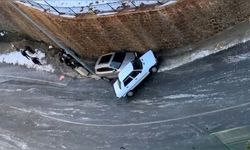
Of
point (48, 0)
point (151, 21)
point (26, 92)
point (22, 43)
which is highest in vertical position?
point (151, 21)

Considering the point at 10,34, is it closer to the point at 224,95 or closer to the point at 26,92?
the point at 26,92

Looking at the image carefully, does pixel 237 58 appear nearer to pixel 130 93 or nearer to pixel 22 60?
pixel 130 93

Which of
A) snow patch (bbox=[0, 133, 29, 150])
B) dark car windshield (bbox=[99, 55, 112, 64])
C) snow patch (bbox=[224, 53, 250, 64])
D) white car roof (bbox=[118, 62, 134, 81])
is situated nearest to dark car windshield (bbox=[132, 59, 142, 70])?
white car roof (bbox=[118, 62, 134, 81])

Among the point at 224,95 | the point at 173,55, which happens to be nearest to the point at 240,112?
the point at 224,95

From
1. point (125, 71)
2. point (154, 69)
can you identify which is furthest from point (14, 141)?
point (154, 69)

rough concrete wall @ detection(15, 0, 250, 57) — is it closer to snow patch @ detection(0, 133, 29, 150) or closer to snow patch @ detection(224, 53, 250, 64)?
snow patch @ detection(224, 53, 250, 64)

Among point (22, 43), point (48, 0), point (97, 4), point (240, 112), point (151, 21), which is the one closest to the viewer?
point (240, 112)
